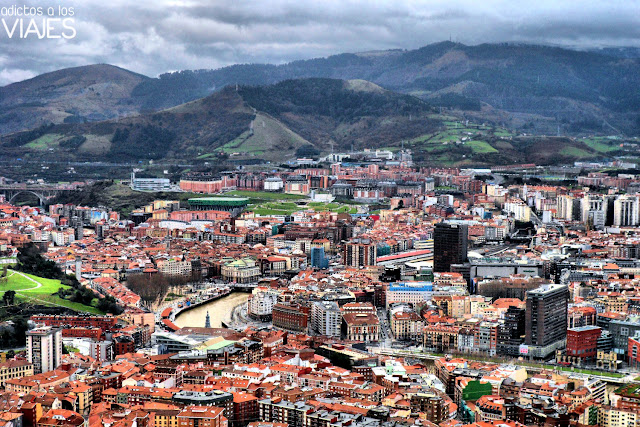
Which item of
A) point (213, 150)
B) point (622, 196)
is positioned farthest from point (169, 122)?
point (622, 196)

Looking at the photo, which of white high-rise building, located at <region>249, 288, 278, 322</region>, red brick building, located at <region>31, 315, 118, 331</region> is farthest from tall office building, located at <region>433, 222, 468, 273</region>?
red brick building, located at <region>31, 315, 118, 331</region>

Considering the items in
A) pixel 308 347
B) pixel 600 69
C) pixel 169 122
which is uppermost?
pixel 600 69

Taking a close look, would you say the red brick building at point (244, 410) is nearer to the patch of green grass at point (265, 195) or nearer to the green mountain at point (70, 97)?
the patch of green grass at point (265, 195)

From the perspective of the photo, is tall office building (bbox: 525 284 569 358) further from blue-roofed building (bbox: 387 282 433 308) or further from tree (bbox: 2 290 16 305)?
tree (bbox: 2 290 16 305)

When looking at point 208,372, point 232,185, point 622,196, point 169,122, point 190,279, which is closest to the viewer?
point 208,372

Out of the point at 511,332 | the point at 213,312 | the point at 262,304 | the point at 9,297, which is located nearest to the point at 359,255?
the point at 213,312

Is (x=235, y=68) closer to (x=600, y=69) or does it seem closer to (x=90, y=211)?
(x=600, y=69)
